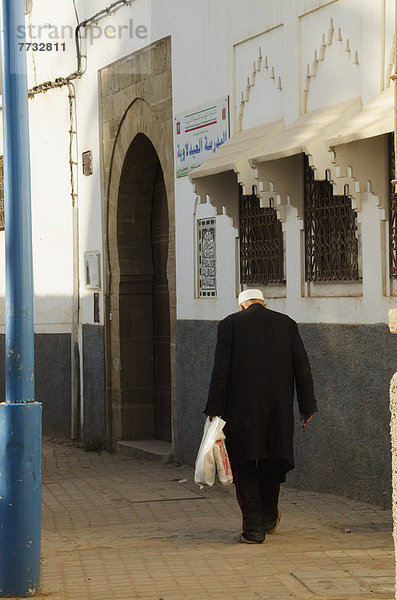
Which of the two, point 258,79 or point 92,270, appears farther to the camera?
point 92,270

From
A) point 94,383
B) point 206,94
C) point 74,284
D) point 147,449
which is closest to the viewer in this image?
point 206,94

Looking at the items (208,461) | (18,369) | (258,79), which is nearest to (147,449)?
(258,79)

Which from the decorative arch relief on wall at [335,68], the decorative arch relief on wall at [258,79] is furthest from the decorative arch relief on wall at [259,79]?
the decorative arch relief on wall at [335,68]

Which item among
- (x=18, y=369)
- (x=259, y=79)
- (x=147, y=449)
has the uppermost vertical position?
(x=259, y=79)

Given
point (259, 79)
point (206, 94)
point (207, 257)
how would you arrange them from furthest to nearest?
point (207, 257) < point (206, 94) < point (259, 79)

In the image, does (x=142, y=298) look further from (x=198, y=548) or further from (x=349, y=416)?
(x=198, y=548)

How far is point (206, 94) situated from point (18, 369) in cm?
599

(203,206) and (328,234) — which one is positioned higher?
(203,206)

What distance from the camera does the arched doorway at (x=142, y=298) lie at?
14249 millimetres

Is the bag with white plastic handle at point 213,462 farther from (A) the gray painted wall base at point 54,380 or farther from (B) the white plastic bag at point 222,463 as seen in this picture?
(A) the gray painted wall base at point 54,380

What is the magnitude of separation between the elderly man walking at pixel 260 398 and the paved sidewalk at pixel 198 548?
0.39 m

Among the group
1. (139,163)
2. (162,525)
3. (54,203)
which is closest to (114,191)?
(139,163)

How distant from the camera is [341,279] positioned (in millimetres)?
9727

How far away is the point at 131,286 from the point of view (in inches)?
567
